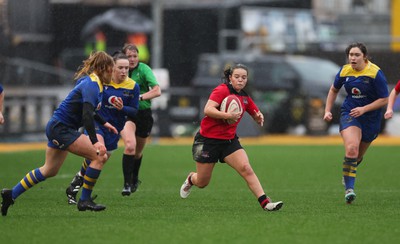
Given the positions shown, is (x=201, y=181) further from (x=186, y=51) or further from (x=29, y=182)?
(x=186, y=51)

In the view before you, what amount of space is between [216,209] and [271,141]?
1674 cm

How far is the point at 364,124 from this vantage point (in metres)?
13.9

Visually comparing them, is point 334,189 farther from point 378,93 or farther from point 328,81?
point 328,81

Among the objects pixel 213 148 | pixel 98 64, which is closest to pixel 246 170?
pixel 213 148

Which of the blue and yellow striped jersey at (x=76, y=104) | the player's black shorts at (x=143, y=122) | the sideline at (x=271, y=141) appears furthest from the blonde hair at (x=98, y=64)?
the sideline at (x=271, y=141)

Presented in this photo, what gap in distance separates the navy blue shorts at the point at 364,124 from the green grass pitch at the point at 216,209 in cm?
85

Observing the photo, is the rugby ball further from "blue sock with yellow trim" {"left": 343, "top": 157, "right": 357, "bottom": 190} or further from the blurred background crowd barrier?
the blurred background crowd barrier

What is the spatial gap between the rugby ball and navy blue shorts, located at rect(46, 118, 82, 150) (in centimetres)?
168

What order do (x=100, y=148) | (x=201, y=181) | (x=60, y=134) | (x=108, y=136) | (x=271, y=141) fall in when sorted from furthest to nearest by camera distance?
(x=271, y=141), (x=108, y=136), (x=201, y=181), (x=60, y=134), (x=100, y=148)

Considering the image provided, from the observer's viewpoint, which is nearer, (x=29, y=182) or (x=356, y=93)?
(x=29, y=182)

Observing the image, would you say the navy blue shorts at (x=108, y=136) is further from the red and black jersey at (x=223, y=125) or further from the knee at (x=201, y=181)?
the red and black jersey at (x=223, y=125)

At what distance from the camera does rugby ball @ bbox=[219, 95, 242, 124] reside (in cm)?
1211

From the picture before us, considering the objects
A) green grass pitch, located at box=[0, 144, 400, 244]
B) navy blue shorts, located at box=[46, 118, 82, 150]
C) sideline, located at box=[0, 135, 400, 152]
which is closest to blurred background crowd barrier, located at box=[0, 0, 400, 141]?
sideline, located at box=[0, 135, 400, 152]

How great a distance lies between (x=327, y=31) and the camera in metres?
40.8
